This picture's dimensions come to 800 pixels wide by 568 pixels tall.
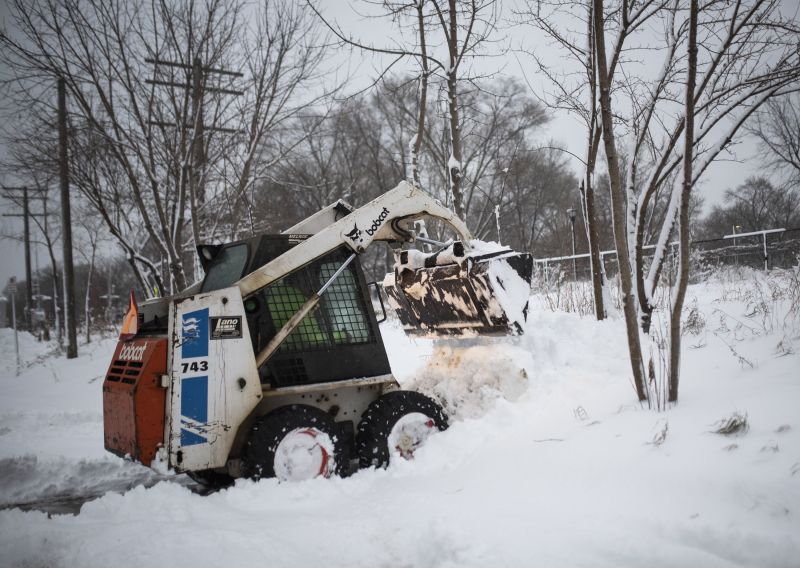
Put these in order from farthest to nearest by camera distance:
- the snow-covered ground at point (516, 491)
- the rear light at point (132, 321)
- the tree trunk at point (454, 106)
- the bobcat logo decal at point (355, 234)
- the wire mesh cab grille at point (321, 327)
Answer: the tree trunk at point (454, 106) → the bobcat logo decal at point (355, 234) → the wire mesh cab grille at point (321, 327) → the rear light at point (132, 321) → the snow-covered ground at point (516, 491)

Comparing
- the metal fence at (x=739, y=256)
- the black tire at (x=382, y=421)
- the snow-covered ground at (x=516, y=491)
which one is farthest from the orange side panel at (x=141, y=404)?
the metal fence at (x=739, y=256)

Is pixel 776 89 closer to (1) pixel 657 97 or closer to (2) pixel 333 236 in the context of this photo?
(1) pixel 657 97

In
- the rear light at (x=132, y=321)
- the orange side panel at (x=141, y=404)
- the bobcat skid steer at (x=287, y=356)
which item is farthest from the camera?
the rear light at (x=132, y=321)

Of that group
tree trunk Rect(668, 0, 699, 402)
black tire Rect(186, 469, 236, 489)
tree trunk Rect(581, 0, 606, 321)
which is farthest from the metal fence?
black tire Rect(186, 469, 236, 489)

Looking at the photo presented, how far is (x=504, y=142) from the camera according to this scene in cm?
2522

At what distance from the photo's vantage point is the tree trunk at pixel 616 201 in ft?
12.7

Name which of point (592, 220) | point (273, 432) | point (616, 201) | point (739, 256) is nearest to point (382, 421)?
point (273, 432)

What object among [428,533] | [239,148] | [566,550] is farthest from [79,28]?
[566,550]

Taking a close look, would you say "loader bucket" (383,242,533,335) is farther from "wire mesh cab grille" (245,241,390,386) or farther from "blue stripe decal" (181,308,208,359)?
"blue stripe decal" (181,308,208,359)

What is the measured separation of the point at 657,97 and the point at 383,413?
401 centimetres

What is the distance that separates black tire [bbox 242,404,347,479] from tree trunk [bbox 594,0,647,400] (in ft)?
7.54

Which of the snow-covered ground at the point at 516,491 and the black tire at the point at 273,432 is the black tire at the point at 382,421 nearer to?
the snow-covered ground at the point at 516,491

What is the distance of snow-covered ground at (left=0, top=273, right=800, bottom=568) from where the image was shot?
7.78ft

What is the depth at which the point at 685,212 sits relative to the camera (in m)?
3.62
